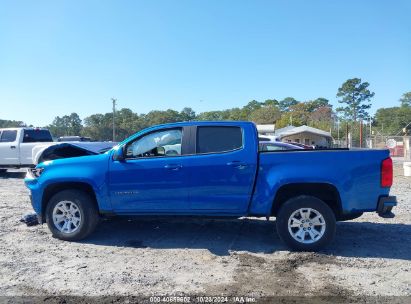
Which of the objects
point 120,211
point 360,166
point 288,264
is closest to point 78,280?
point 120,211

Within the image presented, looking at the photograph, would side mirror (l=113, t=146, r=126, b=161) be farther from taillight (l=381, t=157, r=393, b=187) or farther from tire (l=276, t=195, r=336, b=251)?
taillight (l=381, t=157, r=393, b=187)

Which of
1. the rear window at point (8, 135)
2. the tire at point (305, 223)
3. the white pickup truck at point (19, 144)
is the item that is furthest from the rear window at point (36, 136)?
the tire at point (305, 223)

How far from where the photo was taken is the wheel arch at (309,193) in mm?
5820

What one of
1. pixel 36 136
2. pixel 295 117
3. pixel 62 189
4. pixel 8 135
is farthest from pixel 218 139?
pixel 295 117

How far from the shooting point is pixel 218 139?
614 cm

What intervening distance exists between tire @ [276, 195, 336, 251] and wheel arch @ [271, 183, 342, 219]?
0.52 ft

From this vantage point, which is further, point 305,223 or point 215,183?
point 215,183

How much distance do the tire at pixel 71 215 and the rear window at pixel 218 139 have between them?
1938 millimetres

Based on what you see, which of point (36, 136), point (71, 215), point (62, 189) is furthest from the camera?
point (36, 136)

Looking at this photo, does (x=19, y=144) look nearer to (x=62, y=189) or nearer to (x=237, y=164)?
(x=62, y=189)

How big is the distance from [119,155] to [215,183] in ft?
5.00

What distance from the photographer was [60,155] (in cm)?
804

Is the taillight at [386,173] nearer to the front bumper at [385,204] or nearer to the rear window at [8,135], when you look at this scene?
the front bumper at [385,204]

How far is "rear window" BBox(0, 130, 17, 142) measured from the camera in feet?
53.9
